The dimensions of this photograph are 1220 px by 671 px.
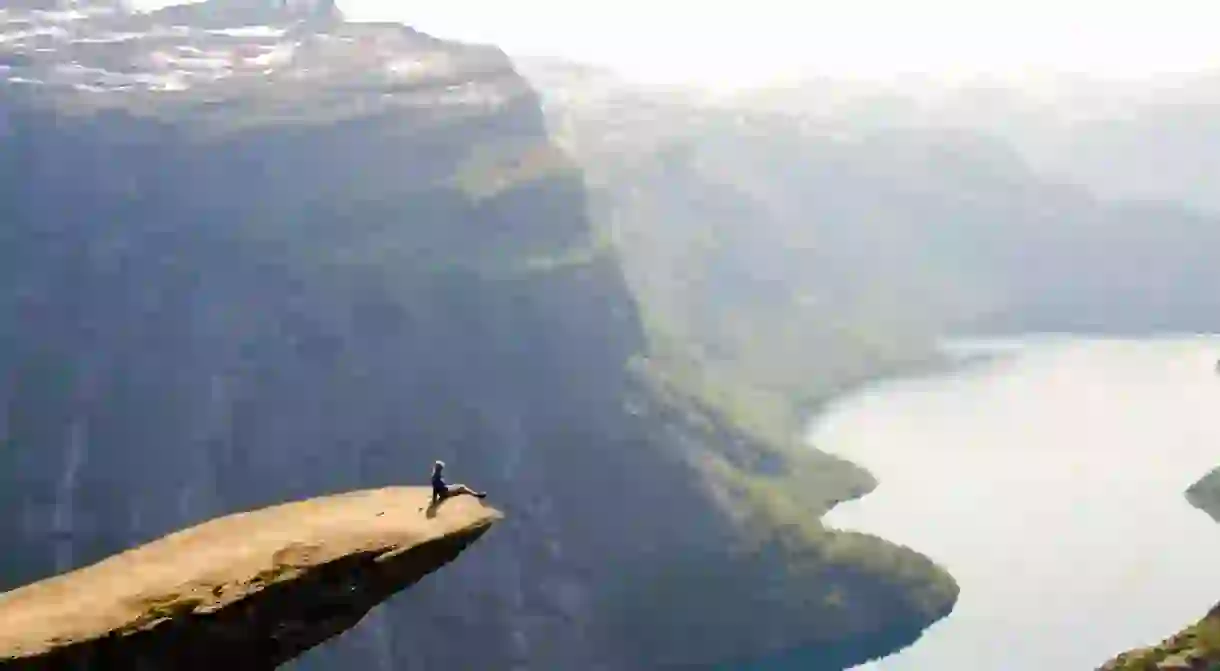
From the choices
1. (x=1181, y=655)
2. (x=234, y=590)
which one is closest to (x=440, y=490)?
(x=234, y=590)

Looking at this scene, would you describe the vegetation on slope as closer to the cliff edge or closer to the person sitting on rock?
the person sitting on rock

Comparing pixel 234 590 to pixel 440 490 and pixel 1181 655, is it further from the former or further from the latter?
pixel 1181 655

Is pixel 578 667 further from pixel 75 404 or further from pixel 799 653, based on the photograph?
pixel 75 404

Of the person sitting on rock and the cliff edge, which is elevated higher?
A: the person sitting on rock

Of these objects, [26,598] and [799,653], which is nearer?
[26,598]

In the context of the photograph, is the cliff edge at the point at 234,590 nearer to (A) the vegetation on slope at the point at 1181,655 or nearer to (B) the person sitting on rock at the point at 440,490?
(B) the person sitting on rock at the point at 440,490

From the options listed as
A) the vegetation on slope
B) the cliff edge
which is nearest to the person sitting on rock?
the cliff edge

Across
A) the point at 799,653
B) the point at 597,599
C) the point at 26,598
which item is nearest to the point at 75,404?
the point at 597,599

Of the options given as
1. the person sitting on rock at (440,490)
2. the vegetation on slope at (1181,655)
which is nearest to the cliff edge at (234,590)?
the person sitting on rock at (440,490)
